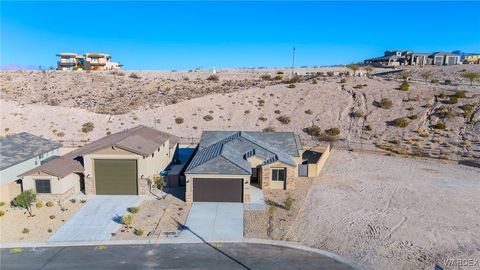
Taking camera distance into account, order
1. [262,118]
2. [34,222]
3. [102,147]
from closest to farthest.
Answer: [34,222] → [102,147] → [262,118]

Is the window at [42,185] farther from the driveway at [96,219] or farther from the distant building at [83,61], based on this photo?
the distant building at [83,61]

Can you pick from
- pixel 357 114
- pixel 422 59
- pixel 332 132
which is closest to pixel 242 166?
pixel 332 132

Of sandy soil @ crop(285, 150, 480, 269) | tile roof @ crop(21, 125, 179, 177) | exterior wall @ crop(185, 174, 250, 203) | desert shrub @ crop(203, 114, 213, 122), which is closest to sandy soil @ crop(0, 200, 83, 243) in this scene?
tile roof @ crop(21, 125, 179, 177)

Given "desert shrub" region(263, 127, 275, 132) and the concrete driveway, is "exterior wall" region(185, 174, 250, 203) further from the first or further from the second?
"desert shrub" region(263, 127, 275, 132)

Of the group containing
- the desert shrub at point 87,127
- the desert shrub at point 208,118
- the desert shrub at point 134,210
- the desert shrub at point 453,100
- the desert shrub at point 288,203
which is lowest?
the desert shrub at point 134,210

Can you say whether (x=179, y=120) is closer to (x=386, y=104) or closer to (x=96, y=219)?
(x=386, y=104)

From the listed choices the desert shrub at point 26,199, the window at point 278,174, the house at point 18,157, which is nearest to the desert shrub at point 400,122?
the window at point 278,174

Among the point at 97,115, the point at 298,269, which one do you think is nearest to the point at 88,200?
the point at 298,269
